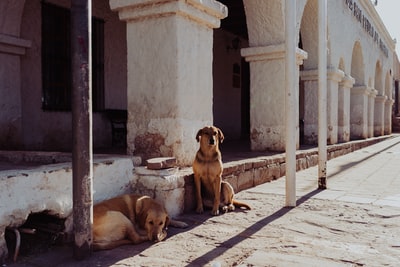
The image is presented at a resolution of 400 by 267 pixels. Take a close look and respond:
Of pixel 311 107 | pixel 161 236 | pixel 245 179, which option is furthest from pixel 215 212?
pixel 311 107

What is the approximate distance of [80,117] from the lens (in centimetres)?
249

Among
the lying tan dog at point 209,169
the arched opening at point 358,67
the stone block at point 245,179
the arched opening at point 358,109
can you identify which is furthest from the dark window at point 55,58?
the arched opening at point 358,67

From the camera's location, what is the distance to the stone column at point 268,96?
22.1 ft

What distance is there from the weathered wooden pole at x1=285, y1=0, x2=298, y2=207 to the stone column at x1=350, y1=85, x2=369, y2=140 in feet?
35.5

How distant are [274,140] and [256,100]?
82 cm

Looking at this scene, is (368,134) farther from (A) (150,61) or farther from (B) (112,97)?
(A) (150,61)

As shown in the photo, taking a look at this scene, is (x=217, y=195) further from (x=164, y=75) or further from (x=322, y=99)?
(x=322, y=99)

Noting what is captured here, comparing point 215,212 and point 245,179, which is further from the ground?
point 245,179

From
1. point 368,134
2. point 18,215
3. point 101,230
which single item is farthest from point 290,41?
point 368,134

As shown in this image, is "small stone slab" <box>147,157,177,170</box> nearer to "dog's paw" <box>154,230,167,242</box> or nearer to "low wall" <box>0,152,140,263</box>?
"low wall" <box>0,152,140,263</box>

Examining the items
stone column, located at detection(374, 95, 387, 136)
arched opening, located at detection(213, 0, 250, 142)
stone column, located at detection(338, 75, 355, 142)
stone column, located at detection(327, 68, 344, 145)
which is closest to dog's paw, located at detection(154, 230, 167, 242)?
stone column, located at detection(327, 68, 344, 145)

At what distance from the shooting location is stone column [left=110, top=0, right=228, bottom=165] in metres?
4.00

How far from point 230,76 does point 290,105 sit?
28.0 feet

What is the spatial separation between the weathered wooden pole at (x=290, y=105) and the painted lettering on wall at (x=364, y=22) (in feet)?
27.7
